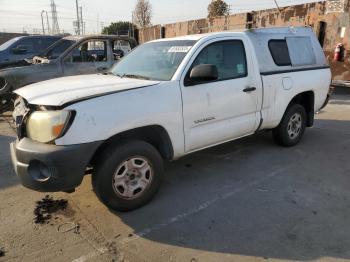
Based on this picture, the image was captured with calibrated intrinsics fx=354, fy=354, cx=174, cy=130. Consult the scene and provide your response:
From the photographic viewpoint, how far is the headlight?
319 cm

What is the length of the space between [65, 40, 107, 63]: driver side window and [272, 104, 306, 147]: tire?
515cm

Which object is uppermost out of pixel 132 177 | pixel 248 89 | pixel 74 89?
pixel 74 89

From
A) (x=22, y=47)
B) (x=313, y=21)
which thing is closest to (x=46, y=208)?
(x=22, y=47)

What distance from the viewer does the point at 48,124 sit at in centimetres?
324

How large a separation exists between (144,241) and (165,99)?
1479 mm

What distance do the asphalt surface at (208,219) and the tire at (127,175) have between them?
16 centimetres

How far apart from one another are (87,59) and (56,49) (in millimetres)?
1250

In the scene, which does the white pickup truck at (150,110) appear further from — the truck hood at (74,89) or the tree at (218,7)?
the tree at (218,7)

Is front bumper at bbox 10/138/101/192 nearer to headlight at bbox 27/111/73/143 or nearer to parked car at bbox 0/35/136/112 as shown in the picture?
headlight at bbox 27/111/73/143

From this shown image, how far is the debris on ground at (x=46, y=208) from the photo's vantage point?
370 centimetres

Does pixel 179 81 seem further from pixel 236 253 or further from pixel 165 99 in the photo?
pixel 236 253

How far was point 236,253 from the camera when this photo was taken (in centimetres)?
311

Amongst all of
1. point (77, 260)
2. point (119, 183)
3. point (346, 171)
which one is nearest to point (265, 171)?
point (346, 171)

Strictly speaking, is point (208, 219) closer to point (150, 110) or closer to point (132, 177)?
point (132, 177)
